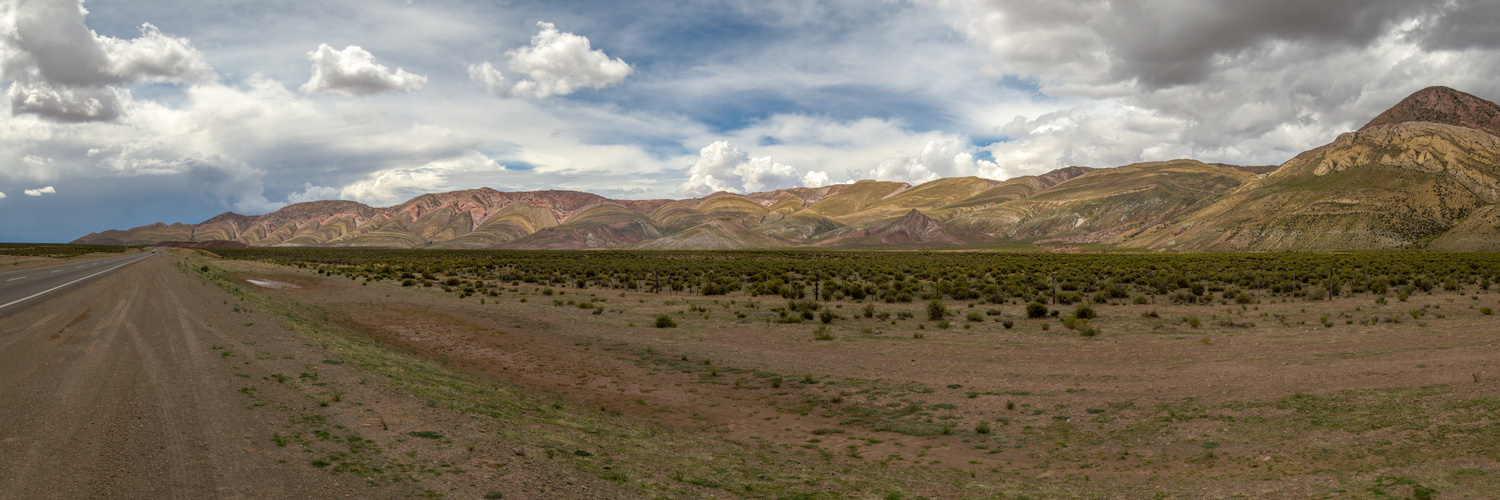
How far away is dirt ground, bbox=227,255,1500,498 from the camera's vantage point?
9.07 m

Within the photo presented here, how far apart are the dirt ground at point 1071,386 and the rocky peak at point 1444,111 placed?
678 feet

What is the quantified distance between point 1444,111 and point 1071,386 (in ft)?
793

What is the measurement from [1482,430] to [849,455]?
28.8 feet

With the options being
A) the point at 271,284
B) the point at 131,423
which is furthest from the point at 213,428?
the point at 271,284

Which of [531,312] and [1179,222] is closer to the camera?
[531,312]

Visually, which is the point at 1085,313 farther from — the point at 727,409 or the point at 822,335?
the point at 727,409

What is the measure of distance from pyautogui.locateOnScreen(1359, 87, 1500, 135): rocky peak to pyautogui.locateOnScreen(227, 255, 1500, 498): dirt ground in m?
207

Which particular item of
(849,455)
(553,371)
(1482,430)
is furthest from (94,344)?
(1482,430)

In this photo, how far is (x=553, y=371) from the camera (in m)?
16.8

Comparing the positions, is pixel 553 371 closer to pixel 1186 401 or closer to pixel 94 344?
pixel 94 344

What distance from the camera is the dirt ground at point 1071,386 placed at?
29.8ft

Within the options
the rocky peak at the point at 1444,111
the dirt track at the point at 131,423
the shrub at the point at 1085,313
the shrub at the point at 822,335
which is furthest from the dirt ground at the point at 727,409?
the rocky peak at the point at 1444,111

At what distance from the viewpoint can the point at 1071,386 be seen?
14273 mm

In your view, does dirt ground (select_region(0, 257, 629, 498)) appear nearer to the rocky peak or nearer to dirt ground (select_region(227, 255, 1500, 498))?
dirt ground (select_region(227, 255, 1500, 498))
